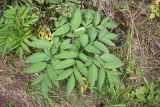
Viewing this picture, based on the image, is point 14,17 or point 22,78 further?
point 22,78

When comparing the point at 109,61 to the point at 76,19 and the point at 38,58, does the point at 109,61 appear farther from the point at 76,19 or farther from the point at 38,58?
the point at 38,58

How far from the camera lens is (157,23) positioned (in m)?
2.80

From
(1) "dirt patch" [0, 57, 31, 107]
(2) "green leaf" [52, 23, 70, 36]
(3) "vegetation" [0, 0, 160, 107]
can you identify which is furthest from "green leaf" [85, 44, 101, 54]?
(1) "dirt patch" [0, 57, 31, 107]

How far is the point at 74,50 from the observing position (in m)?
2.35

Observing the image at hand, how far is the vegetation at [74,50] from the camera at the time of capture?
2312 millimetres

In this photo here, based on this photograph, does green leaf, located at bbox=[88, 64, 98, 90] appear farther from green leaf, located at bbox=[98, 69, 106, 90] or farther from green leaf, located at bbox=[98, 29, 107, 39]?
green leaf, located at bbox=[98, 29, 107, 39]

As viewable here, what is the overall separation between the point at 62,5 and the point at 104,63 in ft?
1.97

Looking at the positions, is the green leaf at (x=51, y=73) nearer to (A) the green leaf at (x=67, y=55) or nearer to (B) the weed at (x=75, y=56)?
(B) the weed at (x=75, y=56)

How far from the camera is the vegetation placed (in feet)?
7.59

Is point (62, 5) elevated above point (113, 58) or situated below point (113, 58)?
above

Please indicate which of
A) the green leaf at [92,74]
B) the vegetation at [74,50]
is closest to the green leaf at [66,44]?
the vegetation at [74,50]

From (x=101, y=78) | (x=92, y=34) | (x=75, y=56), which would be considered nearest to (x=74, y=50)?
(x=75, y=56)

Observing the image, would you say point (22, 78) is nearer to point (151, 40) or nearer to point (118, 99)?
point (118, 99)

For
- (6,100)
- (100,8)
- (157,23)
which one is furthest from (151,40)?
(6,100)
